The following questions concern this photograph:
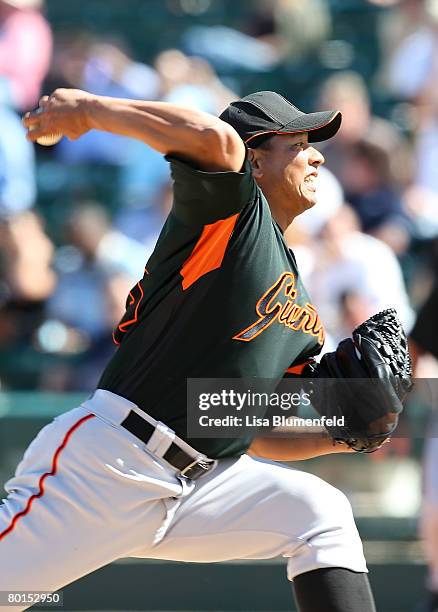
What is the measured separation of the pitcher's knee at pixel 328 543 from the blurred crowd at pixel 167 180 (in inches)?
97.0

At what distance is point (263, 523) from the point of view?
3.35 meters

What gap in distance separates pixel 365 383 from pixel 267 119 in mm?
853

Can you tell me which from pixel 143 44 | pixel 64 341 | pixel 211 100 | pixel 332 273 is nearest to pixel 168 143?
pixel 332 273

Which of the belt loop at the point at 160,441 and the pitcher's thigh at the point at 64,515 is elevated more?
the belt loop at the point at 160,441

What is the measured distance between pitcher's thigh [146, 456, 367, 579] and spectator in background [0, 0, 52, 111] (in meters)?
4.93

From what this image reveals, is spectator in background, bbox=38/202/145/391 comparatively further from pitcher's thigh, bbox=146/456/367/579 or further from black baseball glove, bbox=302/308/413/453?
pitcher's thigh, bbox=146/456/367/579

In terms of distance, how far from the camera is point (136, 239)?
7203 millimetres

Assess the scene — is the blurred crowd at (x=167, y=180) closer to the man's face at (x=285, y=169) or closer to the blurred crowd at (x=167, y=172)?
the blurred crowd at (x=167, y=172)

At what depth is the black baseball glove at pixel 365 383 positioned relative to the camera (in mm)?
3473

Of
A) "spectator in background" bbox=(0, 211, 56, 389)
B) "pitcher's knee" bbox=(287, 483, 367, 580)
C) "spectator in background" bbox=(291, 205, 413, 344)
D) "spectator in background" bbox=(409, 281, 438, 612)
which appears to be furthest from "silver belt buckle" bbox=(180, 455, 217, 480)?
"spectator in background" bbox=(0, 211, 56, 389)

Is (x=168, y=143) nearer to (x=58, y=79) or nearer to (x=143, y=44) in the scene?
(x=58, y=79)

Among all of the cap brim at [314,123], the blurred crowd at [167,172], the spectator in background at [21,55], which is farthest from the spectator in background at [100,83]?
the cap brim at [314,123]

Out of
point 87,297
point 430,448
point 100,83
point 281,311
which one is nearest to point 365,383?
point 281,311

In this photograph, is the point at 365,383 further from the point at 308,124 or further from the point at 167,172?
the point at 167,172
